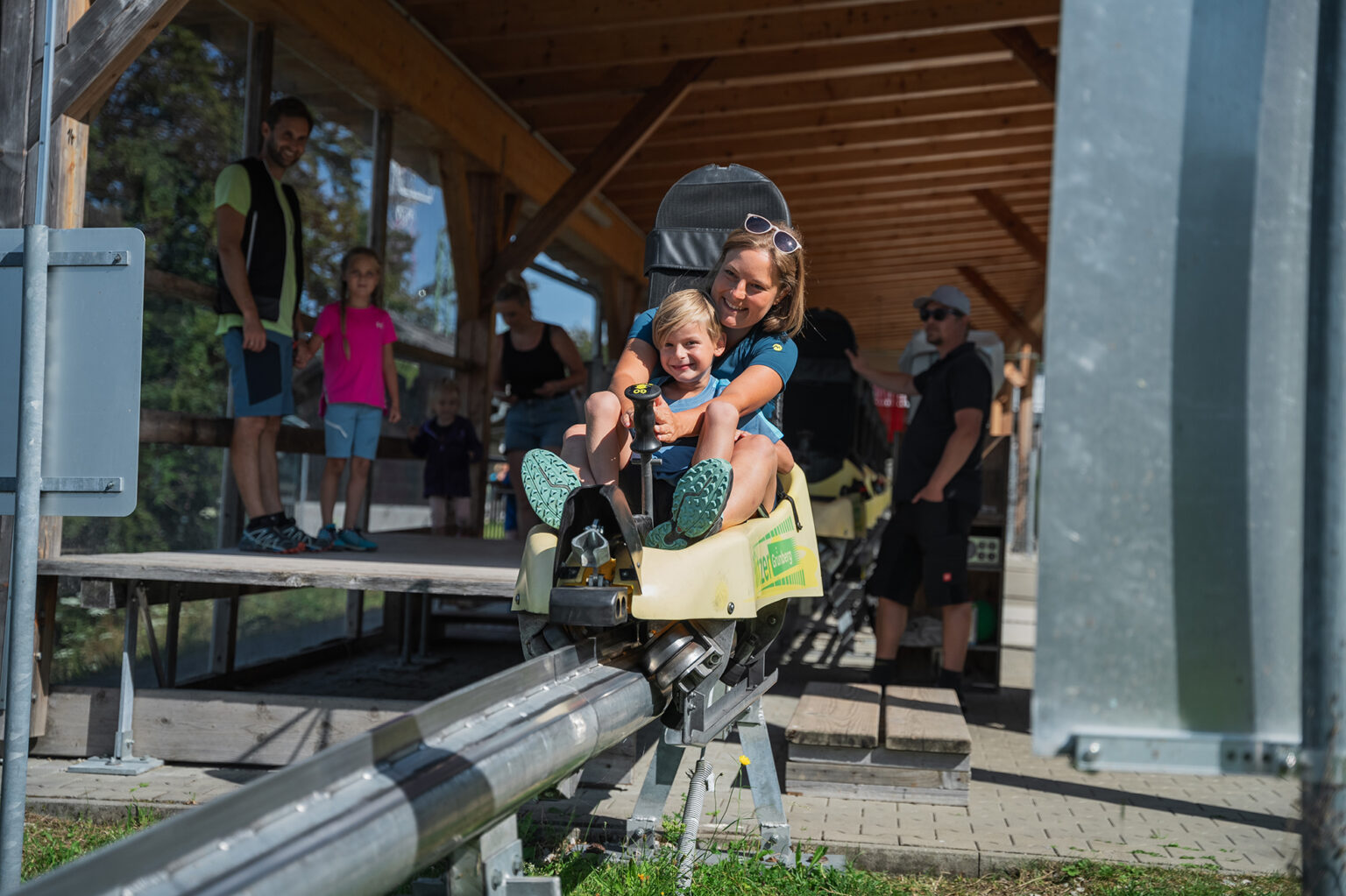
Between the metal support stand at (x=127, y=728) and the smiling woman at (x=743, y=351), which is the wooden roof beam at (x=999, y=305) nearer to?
the smiling woman at (x=743, y=351)

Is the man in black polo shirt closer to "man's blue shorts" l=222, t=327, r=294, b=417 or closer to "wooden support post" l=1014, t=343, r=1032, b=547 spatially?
"man's blue shorts" l=222, t=327, r=294, b=417

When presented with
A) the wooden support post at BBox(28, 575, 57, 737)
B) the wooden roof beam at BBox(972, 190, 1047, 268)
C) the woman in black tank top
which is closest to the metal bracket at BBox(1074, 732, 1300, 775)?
the wooden support post at BBox(28, 575, 57, 737)

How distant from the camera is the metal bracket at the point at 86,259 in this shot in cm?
281

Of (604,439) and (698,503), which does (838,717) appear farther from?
(698,503)

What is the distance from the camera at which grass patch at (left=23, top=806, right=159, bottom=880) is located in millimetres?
3219

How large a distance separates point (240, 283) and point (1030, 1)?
16.3ft

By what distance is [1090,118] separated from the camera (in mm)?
1268

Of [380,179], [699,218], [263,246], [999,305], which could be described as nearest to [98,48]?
[263,246]

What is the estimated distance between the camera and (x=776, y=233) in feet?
11.5

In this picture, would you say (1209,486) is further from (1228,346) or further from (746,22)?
(746,22)

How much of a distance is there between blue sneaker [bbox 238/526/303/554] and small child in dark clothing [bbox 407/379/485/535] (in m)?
2.61

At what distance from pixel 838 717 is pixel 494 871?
265 cm

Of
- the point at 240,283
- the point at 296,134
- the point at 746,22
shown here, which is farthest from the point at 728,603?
the point at 746,22

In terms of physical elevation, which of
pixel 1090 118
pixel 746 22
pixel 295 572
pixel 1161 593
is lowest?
pixel 295 572
